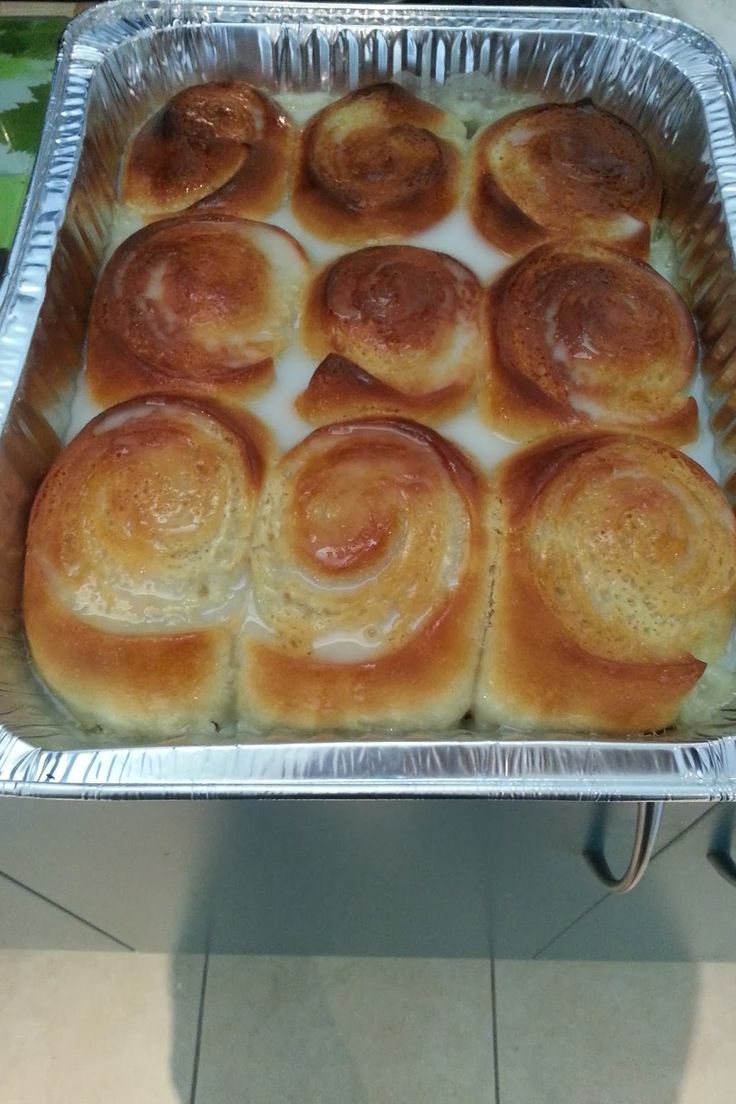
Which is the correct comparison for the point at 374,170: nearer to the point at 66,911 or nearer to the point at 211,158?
the point at 211,158

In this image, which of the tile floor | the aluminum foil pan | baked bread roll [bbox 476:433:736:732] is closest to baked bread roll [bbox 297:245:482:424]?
baked bread roll [bbox 476:433:736:732]

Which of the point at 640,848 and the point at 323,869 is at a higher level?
the point at 640,848

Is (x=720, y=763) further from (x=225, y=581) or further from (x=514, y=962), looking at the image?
(x=514, y=962)

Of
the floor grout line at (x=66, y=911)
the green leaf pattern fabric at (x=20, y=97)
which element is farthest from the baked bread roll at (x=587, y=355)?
the green leaf pattern fabric at (x=20, y=97)

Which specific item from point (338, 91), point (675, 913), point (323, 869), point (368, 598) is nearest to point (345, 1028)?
point (323, 869)

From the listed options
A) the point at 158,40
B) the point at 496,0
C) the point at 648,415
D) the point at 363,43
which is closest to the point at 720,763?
the point at 648,415
